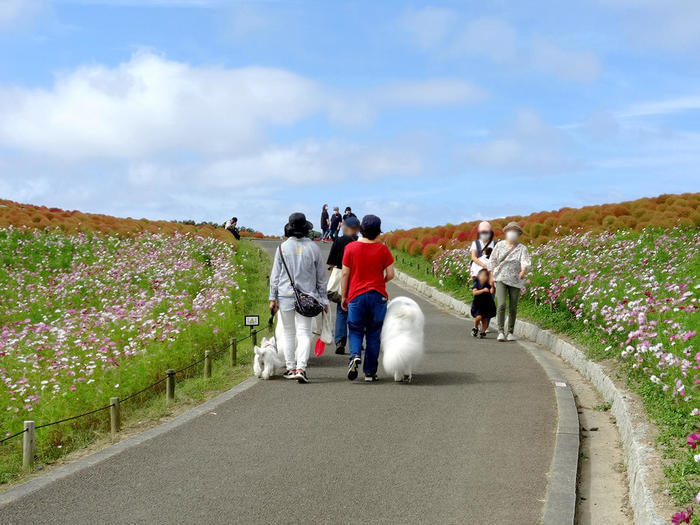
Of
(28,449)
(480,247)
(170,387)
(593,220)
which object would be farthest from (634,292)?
(593,220)

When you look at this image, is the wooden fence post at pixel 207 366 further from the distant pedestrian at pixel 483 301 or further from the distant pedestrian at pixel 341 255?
the distant pedestrian at pixel 483 301

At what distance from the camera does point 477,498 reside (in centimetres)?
592

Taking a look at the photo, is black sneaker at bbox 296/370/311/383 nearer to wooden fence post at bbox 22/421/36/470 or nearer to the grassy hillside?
wooden fence post at bbox 22/421/36/470

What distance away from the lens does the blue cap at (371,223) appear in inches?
386

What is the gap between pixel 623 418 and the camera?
8.01 m

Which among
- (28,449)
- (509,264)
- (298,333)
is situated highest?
(509,264)

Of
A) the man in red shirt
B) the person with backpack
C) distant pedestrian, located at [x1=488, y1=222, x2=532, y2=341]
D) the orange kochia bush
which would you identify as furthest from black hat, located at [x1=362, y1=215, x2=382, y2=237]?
the orange kochia bush

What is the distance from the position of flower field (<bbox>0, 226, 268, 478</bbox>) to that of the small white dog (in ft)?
5.51

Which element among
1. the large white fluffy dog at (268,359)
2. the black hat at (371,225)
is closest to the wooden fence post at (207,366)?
the large white fluffy dog at (268,359)

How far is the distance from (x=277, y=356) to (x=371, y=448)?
155 inches

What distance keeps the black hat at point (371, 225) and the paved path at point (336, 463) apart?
1.98m

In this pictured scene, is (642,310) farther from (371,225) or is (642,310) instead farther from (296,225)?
(296,225)

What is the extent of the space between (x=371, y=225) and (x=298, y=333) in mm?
1706

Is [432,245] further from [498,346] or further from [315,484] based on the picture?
[315,484]
